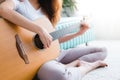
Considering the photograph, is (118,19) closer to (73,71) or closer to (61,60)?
(61,60)

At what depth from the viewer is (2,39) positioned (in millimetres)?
1053

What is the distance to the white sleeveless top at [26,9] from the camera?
4.07ft

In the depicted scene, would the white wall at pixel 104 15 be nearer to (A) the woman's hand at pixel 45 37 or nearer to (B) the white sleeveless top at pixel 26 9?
(B) the white sleeveless top at pixel 26 9

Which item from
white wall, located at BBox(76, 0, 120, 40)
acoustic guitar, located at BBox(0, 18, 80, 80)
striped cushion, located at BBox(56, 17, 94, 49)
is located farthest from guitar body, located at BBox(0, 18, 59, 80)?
white wall, located at BBox(76, 0, 120, 40)

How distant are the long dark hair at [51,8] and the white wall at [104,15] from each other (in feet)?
5.10

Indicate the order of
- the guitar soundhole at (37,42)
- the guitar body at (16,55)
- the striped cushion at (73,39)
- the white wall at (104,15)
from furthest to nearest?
the white wall at (104,15), the striped cushion at (73,39), the guitar soundhole at (37,42), the guitar body at (16,55)

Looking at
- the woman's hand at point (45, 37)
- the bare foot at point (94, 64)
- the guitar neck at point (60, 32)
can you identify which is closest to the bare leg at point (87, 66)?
the bare foot at point (94, 64)

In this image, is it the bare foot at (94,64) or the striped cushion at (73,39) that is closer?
the bare foot at (94,64)

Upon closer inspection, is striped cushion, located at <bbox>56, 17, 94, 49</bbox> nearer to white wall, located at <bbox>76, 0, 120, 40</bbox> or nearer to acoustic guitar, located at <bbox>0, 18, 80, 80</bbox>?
white wall, located at <bbox>76, 0, 120, 40</bbox>

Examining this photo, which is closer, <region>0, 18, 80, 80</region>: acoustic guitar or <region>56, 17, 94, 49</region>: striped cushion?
<region>0, 18, 80, 80</region>: acoustic guitar

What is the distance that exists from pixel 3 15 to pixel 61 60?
1.88ft

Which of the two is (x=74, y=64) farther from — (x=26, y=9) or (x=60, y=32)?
(x=26, y=9)

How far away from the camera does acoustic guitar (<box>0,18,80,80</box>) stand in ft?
3.47

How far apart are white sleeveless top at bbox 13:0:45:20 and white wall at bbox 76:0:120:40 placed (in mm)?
1778
